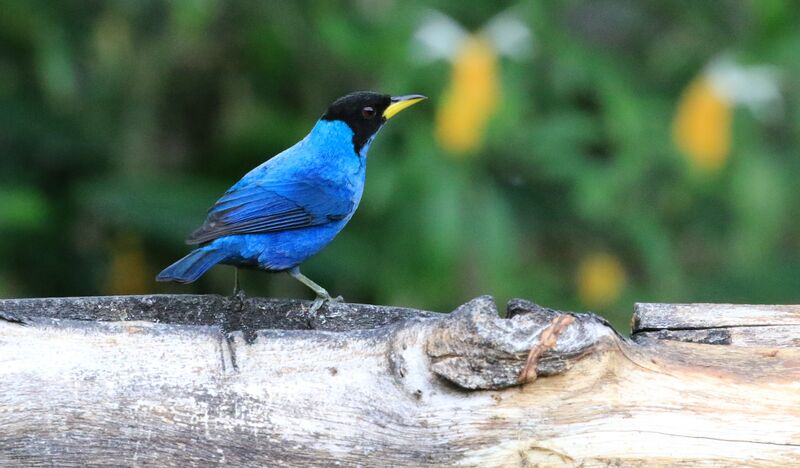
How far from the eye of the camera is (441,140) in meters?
6.41

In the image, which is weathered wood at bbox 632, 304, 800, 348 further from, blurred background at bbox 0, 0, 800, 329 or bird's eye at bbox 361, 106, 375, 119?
blurred background at bbox 0, 0, 800, 329

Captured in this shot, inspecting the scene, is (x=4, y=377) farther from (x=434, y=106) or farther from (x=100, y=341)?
(x=434, y=106)

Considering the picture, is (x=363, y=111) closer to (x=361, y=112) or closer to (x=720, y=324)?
(x=361, y=112)

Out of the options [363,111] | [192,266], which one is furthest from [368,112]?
[192,266]

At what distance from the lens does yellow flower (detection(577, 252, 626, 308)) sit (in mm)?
7047

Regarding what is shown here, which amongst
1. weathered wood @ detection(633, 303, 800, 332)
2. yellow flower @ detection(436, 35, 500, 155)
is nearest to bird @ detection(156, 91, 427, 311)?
weathered wood @ detection(633, 303, 800, 332)

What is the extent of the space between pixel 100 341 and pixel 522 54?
4031mm

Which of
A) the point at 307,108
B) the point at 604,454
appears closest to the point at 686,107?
the point at 307,108

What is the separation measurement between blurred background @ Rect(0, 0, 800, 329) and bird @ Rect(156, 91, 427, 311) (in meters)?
1.65

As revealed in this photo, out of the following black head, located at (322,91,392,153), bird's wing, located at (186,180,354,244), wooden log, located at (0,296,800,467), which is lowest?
wooden log, located at (0,296,800,467)

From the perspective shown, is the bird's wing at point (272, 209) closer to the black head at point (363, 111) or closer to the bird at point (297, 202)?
the bird at point (297, 202)

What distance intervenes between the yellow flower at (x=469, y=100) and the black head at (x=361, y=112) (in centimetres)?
165

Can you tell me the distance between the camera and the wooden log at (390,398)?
116 inches

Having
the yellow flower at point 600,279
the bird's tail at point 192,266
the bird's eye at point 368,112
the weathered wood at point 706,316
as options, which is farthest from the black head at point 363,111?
the yellow flower at point 600,279
